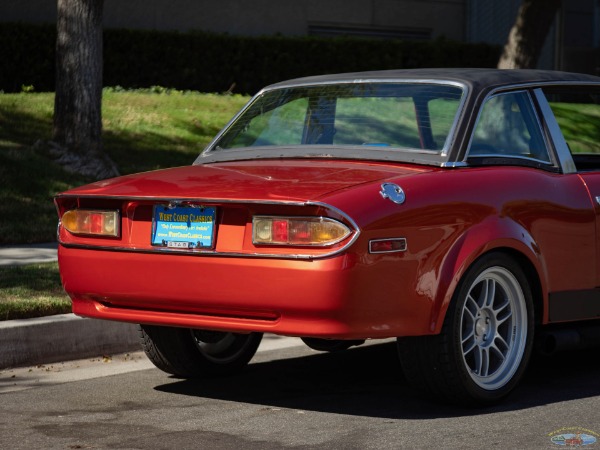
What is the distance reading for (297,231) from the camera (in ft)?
18.0

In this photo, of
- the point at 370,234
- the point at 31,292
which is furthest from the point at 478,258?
the point at 31,292

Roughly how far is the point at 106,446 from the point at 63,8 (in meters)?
9.69

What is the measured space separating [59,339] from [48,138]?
800 centimetres

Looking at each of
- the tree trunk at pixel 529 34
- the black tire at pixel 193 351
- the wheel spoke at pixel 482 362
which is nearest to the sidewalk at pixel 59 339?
the black tire at pixel 193 351

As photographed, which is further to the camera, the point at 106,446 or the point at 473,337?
the point at 473,337

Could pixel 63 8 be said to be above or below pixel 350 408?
above

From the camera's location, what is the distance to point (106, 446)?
5293mm

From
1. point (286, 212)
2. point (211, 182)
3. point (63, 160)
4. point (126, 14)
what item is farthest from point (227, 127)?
point (126, 14)

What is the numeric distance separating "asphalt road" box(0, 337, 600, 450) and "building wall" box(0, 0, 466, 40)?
527 inches

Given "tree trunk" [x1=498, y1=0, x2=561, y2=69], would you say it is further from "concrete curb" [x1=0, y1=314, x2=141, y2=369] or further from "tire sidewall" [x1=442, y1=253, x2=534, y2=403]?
"tire sidewall" [x1=442, y1=253, x2=534, y2=403]

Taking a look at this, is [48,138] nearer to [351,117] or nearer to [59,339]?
[59,339]

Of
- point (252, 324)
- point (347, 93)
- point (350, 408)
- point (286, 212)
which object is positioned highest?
point (347, 93)

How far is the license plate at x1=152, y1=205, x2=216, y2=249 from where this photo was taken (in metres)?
5.71

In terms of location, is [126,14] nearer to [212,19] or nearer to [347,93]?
[212,19]
